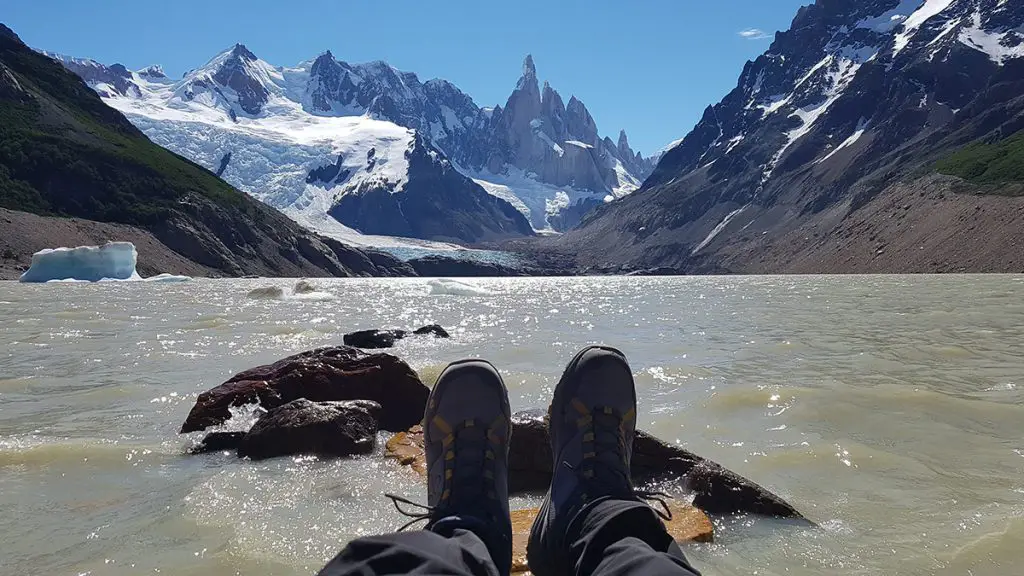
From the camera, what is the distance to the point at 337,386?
7914 millimetres

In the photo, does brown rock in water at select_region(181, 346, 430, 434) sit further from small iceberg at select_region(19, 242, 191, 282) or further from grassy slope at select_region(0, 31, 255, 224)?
grassy slope at select_region(0, 31, 255, 224)

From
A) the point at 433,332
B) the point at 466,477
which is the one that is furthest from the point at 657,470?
the point at 433,332

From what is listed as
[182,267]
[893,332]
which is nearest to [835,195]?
[182,267]

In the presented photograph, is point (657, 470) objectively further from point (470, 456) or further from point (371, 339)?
point (371, 339)

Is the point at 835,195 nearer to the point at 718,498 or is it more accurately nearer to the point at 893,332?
the point at 893,332

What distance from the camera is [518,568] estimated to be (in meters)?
3.63

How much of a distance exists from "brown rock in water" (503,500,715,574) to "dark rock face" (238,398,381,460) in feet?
7.45

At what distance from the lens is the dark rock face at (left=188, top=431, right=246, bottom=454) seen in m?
6.13

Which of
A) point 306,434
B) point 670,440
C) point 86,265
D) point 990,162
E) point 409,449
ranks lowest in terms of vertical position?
point 670,440

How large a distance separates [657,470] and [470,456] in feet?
6.38

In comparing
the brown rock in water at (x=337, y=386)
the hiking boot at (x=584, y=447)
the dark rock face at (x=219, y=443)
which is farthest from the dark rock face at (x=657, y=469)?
the dark rock face at (x=219, y=443)

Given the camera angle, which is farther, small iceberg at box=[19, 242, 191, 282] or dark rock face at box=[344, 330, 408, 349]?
small iceberg at box=[19, 242, 191, 282]

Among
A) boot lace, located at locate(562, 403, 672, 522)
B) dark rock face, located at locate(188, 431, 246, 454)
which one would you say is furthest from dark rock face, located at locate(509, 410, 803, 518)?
dark rock face, located at locate(188, 431, 246, 454)

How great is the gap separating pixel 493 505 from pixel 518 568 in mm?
385
